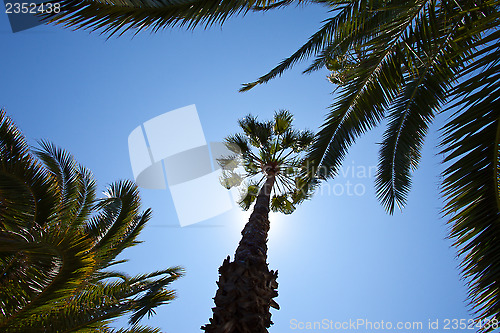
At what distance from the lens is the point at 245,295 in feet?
11.0

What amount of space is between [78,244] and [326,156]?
462 centimetres

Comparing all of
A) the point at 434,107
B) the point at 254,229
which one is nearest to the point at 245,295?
the point at 254,229

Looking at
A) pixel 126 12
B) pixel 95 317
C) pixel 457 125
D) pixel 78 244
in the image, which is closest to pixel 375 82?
pixel 457 125

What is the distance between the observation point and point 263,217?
599cm

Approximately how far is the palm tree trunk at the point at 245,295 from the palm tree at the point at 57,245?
1.87 m

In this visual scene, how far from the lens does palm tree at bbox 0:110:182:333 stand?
3.71 metres

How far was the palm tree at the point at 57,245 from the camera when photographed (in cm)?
371

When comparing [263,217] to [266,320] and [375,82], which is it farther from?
[375,82]

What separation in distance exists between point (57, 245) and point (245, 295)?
2.34m

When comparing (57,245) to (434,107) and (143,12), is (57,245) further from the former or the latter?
(434,107)

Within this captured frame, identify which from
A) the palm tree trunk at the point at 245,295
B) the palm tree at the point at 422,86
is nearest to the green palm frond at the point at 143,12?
the palm tree at the point at 422,86

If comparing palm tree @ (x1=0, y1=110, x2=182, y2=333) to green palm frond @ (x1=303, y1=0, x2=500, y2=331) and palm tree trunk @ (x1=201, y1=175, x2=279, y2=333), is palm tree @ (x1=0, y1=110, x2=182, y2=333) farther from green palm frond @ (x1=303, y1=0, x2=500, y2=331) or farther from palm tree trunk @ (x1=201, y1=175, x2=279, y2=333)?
green palm frond @ (x1=303, y1=0, x2=500, y2=331)

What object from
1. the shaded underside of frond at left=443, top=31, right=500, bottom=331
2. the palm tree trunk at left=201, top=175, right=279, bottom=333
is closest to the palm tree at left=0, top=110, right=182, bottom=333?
the palm tree trunk at left=201, top=175, right=279, bottom=333

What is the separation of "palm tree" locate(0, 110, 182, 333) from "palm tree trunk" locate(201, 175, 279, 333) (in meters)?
1.87
